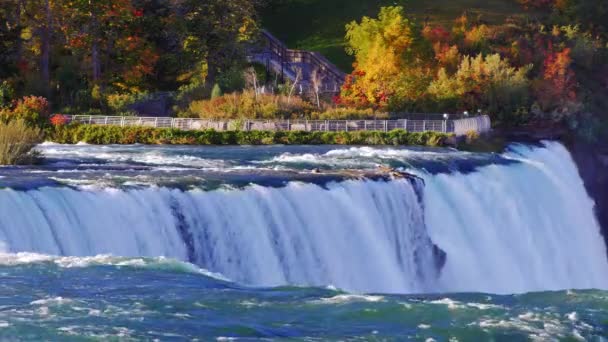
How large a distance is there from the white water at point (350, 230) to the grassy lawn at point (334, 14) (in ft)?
150

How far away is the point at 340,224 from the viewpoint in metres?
42.0

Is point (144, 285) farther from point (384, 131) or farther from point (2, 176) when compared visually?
point (384, 131)

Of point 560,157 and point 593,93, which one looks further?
point 593,93

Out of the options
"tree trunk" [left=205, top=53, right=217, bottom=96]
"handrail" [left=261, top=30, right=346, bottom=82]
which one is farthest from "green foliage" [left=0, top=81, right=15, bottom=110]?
"handrail" [left=261, top=30, right=346, bottom=82]

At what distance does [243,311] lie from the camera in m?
27.5

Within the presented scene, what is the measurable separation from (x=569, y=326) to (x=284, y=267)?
1403 centimetres

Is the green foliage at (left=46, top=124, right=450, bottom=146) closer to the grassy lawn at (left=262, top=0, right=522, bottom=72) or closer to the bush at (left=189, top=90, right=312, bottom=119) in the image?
the bush at (left=189, top=90, right=312, bottom=119)

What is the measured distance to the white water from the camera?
36125 mm

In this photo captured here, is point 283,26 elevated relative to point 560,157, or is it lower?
elevated

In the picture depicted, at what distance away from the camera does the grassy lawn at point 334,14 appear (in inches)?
3984

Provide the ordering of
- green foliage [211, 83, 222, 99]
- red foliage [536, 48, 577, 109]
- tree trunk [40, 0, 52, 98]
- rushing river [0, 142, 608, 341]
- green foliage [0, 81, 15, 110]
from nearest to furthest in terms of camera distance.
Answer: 1. rushing river [0, 142, 608, 341]
2. green foliage [0, 81, 15, 110]
3. green foliage [211, 83, 222, 99]
4. tree trunk [40, 0, 52, 98]
5. red foliage [536, 48, 577, 109]

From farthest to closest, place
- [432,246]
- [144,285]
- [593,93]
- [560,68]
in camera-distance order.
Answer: [593,93]
[560,68]
[432,246]
[144,285]

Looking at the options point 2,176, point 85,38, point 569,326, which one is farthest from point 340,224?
point 85,38

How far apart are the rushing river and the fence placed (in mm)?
3664
